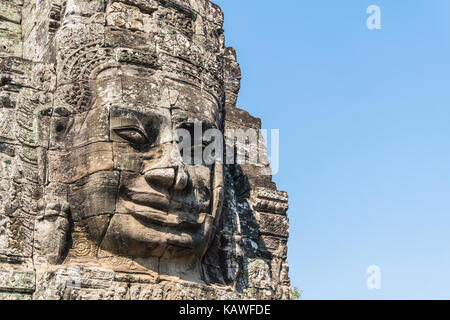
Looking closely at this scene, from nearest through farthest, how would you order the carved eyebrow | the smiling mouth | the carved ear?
1. the carved ear
2. the smiling mouth
3. the carved eyebrow

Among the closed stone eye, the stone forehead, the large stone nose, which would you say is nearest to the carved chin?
the large stone nose

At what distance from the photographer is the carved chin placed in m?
9.09

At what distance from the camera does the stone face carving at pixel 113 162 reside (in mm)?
9062

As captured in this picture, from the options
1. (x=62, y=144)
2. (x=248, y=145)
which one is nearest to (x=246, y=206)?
(x=248, y=145)

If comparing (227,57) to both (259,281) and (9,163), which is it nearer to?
(259,281)

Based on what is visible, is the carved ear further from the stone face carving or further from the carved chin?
the carved chin

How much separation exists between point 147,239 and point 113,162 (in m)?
0.87

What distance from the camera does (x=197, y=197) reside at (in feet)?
31.4

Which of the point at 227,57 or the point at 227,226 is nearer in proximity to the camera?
the point at 227,226

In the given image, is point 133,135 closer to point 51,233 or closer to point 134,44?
point 134,44

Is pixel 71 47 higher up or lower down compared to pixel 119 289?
higher up

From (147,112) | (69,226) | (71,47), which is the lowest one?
(69,226)

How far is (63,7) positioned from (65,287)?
11.3 feet

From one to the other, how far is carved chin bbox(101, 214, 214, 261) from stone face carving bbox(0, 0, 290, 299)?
0.5 inches
